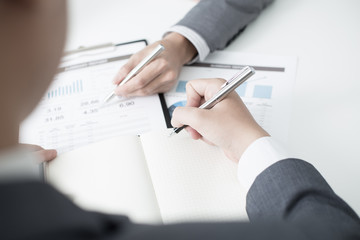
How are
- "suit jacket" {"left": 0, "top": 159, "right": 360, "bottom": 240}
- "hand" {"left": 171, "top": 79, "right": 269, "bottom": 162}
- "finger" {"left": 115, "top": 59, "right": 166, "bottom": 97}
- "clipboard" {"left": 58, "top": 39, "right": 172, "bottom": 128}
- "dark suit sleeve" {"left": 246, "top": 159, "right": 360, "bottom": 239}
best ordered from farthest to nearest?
"clipboard" {"left": 58, "top": 39, "right": 172, "bottom": 128} < "finger" {"left": 115, "top": 59, "right": 166, "bottom": 97} < "hand" {"left": 171, "top": 79, "right": 269, "bottom": 162} < "dark suit sleeve" {"left": 246, "top": 159, "right": 360, "bottom": 239} < "suit jacket" {"left": 0, "top": 159, "right": 360, "bottom": 240}

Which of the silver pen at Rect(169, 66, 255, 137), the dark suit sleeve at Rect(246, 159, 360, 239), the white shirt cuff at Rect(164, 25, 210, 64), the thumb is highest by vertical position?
the white shirt cuff at Rect(164, 25, 210, 64)

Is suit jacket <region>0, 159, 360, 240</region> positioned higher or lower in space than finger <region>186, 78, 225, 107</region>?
lower

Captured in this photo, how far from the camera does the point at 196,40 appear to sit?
31.1 inches

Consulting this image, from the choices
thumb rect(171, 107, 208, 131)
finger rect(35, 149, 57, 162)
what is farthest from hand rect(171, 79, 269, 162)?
finger rect(35, 149, 57, 162)

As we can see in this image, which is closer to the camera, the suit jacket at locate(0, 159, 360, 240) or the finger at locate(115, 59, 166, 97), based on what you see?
the suit jacket at locate(0, 159, 360, 240)

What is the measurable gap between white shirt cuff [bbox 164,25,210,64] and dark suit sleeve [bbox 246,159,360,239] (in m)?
0.35

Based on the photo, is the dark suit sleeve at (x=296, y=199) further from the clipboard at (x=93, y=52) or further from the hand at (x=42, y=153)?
the clipboard at (x=93, y=52)

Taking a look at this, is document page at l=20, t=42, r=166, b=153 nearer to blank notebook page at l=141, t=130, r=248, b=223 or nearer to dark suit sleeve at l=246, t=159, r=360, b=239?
blank notebook page at l=141, t=130, r=248, b=223

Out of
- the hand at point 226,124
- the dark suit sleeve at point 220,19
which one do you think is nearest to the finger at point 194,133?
the hand at point 226,124

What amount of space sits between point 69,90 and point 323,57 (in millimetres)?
560

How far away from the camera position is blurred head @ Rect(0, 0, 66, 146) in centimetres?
26

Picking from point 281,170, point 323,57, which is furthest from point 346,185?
point 323,57

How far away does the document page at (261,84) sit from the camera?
682mm

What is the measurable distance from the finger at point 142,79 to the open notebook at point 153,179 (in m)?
0.12
